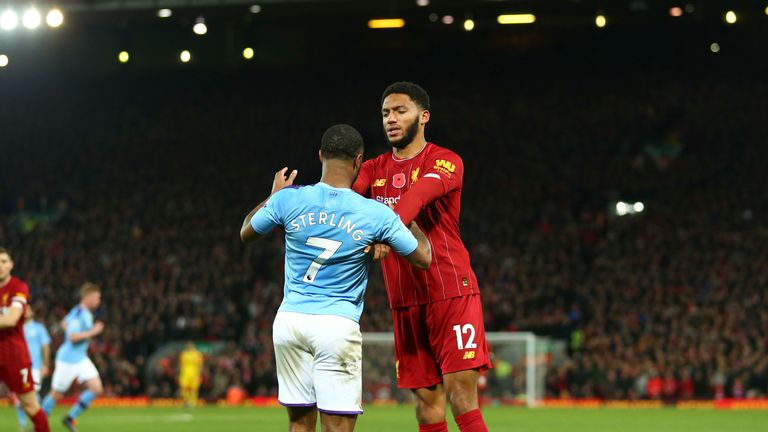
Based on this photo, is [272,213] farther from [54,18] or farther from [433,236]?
[54,18]

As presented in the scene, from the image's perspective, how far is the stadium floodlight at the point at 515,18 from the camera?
33031 mm

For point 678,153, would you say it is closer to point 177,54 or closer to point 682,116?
point 682,116

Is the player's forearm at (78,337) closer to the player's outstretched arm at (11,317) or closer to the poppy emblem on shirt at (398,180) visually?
the player's outstretched arm at (11,317)

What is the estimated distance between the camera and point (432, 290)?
753cm

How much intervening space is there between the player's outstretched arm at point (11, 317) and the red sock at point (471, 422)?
5.92 metres

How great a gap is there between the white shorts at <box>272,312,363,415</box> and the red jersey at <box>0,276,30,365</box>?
6.05 metres

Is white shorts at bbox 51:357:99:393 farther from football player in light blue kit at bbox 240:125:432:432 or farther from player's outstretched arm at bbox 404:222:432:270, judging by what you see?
player's outstretched arm at bbox 404:222:432:270

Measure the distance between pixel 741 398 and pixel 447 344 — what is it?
20.9 m

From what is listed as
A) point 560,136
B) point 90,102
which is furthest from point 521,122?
point 90,102

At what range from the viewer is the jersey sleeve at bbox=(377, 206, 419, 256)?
21.3ft

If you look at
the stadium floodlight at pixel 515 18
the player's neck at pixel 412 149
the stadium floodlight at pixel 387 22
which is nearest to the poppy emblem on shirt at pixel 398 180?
the player's neck at pixel 412 149

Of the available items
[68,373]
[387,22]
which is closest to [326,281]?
[68,373]

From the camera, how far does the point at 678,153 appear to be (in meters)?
38.0

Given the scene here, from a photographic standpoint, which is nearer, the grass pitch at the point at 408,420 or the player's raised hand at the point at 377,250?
the player's raised hand at the point at 377,250
